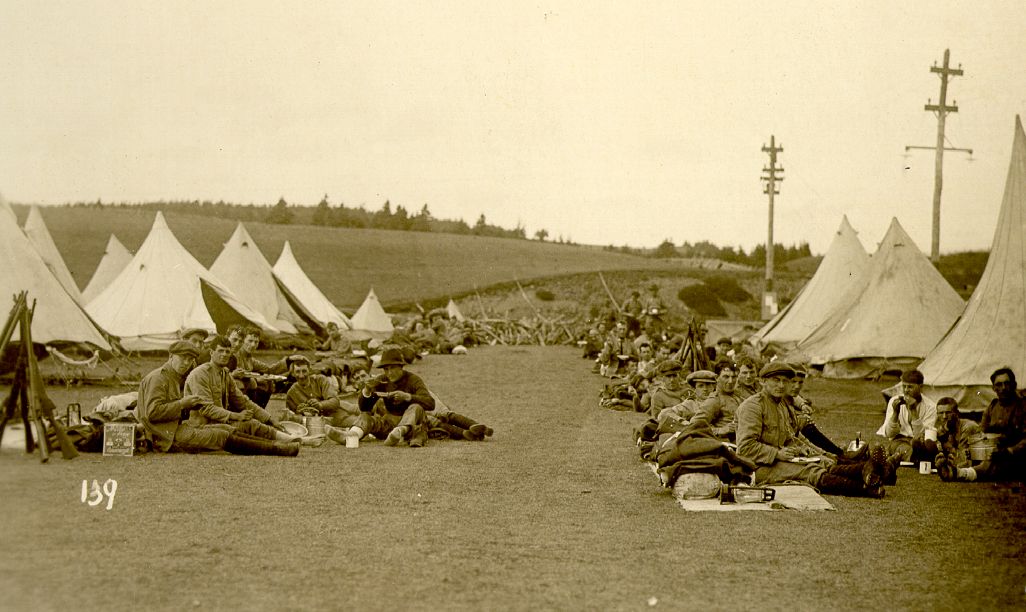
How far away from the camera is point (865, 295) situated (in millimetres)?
20750

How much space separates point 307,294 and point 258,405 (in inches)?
809

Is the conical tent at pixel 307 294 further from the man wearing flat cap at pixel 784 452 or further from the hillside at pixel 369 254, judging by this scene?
the man wearing flat cap at pixel 784 452

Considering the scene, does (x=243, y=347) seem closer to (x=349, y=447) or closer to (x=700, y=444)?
(x=349, y=447)

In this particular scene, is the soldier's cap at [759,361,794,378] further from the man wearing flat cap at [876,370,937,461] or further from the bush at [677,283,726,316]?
the bush at [677,283,726,316]

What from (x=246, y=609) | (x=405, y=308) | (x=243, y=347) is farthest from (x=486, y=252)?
(x=246, y=609)

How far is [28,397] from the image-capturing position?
9195 millimetres

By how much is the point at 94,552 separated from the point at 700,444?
4.63 metres

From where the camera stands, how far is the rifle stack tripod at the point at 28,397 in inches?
350

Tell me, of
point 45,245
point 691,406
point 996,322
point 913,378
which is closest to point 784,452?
point 691,406

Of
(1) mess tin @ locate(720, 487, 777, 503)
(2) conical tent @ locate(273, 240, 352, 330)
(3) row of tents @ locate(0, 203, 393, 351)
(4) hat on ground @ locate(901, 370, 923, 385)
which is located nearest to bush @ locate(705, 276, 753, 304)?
(3) row of tents @ locate(0, 203, 393, 351)

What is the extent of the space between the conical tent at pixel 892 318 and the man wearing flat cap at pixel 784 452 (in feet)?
36.9

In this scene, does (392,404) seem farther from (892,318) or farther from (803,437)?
(892,318)

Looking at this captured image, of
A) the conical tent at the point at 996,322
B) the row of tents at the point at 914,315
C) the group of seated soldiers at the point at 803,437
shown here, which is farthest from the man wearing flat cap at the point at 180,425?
the row of tents at the point at 914,315

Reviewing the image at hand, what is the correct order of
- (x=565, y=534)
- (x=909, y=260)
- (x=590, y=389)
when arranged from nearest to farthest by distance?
(x=565, y=534) < (x=590, y=389) < (x=909, y=260)
